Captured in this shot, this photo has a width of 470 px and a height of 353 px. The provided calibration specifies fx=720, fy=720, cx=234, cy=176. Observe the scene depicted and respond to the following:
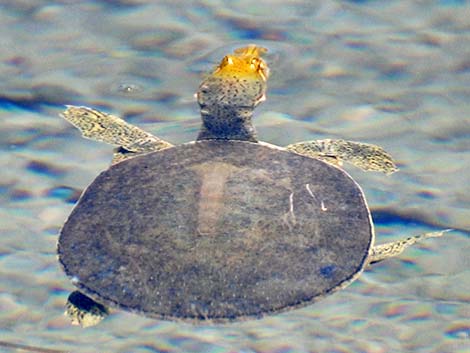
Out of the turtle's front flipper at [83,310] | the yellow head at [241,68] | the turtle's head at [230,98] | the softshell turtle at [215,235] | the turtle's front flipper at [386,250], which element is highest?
the yellow head at [241,68]

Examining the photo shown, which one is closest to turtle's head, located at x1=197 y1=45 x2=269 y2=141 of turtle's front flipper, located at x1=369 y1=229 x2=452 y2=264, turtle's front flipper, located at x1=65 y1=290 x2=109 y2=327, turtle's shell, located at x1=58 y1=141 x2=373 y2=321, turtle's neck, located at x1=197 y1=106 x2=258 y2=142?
turtle's neck, located at x1=197 y1=106 x2=258 y2=142

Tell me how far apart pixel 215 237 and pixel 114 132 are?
4.84 ft

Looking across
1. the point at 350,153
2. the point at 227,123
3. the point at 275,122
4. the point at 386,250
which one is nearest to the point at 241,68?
the point at 227,123

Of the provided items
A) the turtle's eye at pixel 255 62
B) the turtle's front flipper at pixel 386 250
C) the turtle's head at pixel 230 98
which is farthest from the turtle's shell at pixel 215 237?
the turtle's eye at pixel 255 62

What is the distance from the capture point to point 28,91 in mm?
5070

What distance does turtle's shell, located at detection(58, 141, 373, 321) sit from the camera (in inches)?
128

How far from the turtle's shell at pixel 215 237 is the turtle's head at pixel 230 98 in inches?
22.3

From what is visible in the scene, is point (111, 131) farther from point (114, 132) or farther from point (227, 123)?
point (227, 123)

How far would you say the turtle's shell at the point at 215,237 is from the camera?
3.26 m

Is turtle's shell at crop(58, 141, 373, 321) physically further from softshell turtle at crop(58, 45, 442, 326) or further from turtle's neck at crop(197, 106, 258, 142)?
turtle's neck at crop(197, 106, 258, 142)

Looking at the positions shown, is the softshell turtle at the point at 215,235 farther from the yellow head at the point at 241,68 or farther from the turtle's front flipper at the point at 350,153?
the yellow head at the point at 241,68

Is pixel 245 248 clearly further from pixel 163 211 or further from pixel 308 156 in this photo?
pixel 308 156

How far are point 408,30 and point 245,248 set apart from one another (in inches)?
113

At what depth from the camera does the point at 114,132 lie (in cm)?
457
